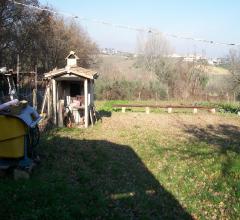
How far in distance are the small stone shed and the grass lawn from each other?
8.66 feet

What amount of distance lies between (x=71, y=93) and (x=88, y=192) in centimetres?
1148

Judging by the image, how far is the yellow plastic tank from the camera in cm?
841

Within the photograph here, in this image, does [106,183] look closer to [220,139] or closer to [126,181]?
[126,181]

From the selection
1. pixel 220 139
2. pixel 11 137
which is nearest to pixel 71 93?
pixel 220 139

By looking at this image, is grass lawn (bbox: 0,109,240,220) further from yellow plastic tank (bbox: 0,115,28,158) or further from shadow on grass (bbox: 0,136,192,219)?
yellow plastic tank (bbox: 0,115,28,158)

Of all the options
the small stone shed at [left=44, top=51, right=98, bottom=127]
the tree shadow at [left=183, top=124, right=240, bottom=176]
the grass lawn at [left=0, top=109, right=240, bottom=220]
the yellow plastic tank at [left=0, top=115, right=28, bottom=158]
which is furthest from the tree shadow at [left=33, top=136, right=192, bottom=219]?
the small stone shed at [left=44, top=51, right=98, bottom=127]

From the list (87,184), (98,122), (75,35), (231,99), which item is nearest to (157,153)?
(87,184)

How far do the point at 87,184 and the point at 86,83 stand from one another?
967cm

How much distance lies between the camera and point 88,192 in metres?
7.68

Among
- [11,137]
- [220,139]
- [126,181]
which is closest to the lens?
[11,137]

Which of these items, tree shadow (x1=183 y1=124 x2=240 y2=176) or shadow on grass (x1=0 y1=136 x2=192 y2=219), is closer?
shadow on grass (x1=0 y1=136 x2=192 y2=219)

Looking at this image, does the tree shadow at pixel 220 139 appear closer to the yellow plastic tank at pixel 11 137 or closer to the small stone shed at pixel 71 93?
the yellow plastic tank at pixel 11 137

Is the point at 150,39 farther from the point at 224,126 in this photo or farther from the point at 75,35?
the point at 224,126

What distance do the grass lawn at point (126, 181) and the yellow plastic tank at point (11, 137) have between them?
0.67 meters
